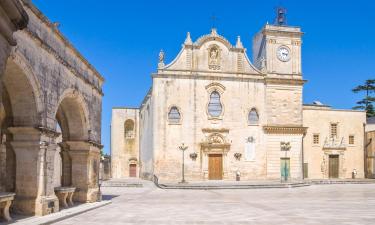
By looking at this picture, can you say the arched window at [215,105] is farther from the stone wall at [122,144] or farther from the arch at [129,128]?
the arch at [129,128]

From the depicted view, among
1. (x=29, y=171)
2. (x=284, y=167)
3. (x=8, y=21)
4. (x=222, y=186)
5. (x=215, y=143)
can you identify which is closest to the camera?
(x=8, y=21)

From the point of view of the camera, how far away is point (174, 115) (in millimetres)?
37969

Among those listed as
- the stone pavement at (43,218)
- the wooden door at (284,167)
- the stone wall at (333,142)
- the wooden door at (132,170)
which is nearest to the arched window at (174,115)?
the wooden door at (284,167)

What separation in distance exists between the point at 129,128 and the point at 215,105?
1482 cm

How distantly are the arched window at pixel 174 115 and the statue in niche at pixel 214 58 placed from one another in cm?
469

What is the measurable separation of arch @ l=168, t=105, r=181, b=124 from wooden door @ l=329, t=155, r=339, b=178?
14552mm

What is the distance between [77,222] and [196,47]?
27.4 m

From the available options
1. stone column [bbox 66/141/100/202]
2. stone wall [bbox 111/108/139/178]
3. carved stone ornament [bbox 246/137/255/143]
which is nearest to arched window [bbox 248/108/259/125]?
carved stone ornament [bbox 246/137/255/143]

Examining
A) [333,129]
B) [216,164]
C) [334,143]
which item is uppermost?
[333,129]

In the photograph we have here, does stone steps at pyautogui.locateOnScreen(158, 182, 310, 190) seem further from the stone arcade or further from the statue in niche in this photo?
the stone arcade

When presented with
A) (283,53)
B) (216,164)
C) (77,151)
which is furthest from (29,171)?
(283,53)

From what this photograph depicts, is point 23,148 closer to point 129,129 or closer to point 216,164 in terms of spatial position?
point 216,164

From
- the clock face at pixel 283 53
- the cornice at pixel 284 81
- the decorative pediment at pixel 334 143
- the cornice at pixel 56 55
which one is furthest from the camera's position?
the decorative pediment at pixel 334 143

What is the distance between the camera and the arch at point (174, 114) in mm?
37906
